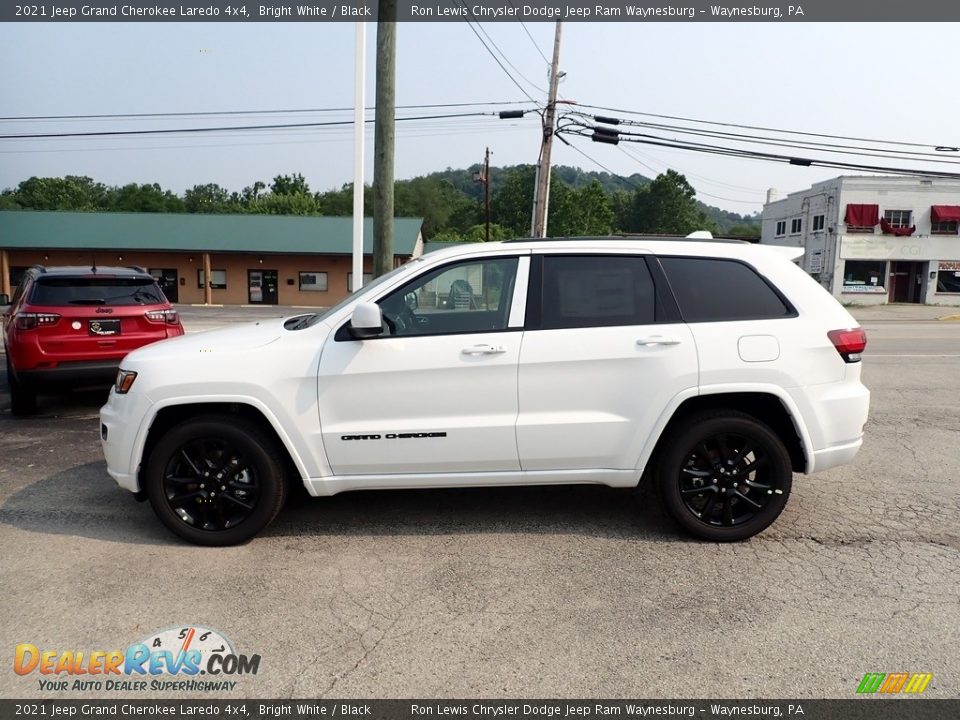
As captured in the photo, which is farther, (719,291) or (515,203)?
(515,203)

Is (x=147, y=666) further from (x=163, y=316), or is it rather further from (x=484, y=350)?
(x=163, y=316)

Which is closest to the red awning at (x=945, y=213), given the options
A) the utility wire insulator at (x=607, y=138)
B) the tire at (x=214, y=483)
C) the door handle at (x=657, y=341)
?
the utility wire insulator at (x=607, y=138)

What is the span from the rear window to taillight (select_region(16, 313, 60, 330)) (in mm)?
175

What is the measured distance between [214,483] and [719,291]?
338 cm

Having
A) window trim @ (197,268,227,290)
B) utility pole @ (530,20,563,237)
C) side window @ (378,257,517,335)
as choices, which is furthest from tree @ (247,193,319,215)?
side window @ (378,257,517,335)

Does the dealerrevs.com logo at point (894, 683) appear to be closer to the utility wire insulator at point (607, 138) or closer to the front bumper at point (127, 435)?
the front bumper at point (127, 435)

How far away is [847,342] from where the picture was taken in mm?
4316

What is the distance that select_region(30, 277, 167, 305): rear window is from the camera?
7.76 metres

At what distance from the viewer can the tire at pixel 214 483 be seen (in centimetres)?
420

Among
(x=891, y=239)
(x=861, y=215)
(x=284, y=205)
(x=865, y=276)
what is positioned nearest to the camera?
(x=861, y=215)

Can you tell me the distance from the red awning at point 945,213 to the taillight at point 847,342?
44.3 metres

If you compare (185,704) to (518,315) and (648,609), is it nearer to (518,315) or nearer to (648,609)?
(648,609)

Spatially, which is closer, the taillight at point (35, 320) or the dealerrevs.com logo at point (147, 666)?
the dealerrevs.com logo at point (147, 666)

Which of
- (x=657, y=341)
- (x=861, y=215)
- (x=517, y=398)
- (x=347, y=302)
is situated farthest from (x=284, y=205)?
(x=657, y=341)
